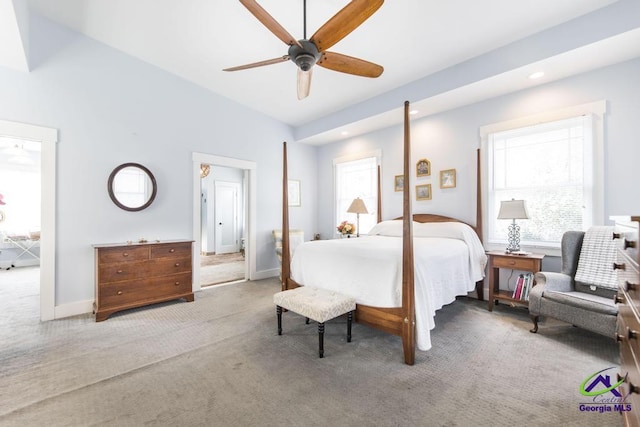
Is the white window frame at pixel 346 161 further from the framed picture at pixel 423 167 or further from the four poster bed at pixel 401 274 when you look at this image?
the four poster bed at pixel 401 274

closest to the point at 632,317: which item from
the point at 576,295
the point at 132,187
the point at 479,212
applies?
the point at 576,295

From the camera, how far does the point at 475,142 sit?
382 cm

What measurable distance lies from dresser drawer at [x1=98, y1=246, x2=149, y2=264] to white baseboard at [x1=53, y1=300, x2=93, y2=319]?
2.29ft

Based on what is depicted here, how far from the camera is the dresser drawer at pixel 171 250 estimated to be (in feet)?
11.2

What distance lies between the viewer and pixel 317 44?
79.9 inches

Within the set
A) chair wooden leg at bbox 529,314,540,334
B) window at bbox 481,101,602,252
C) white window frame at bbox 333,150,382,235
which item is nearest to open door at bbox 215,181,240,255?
white window frame at bbox 333,150,382,235

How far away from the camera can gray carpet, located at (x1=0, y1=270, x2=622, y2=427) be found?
1562 mm

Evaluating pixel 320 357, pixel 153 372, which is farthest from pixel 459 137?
pixel 153 372

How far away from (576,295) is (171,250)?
4469 mm

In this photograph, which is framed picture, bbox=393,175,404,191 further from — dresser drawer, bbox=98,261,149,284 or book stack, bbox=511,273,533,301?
dresser drawer, bbox=98,261,149,284

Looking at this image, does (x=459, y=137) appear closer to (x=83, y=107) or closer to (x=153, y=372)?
(x=153, y=372)

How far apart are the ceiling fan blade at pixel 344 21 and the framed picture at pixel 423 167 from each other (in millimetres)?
2842

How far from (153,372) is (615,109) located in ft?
16.5

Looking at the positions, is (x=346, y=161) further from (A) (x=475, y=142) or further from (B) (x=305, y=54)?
(B) (x=305, y=54)
